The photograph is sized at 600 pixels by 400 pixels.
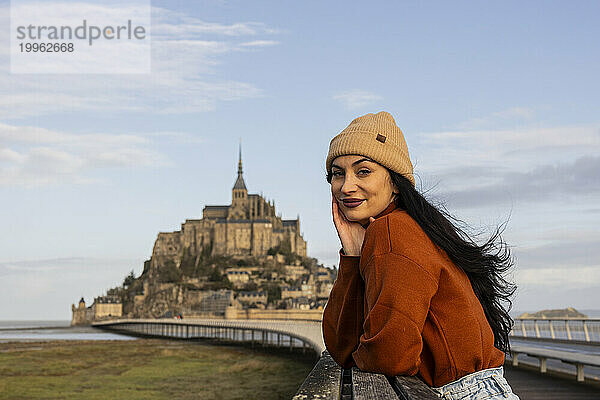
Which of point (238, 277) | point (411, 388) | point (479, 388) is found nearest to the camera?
point (411, 388)

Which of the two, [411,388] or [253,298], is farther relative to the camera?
[253,298]

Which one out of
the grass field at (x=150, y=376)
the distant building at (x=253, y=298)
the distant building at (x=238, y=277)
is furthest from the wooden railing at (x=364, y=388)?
the distant building at (x=238, y=277)

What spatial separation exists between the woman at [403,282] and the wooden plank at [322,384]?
0.08 metres

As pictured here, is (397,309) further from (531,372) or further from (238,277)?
(238,277)

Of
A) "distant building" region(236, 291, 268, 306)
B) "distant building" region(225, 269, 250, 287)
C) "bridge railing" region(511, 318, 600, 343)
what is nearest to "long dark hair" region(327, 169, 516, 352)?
"bridge railing" region(511, 318, 600, 343)

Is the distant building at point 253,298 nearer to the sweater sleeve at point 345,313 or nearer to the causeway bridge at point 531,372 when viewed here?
the causeway bridge at point 531,372

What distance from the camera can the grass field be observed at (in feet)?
46.0

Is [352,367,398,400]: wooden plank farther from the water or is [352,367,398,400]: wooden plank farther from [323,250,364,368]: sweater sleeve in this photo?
the water

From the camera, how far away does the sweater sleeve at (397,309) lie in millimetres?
1520

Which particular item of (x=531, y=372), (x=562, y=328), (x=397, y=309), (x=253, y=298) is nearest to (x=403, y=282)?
(x=397, y=309)

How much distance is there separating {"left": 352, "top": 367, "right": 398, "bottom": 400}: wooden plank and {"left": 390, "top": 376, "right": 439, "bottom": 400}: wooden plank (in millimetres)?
20

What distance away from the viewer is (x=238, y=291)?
76812mm

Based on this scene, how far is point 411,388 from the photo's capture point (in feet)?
4.75

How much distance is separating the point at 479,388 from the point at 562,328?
43.4 feet
